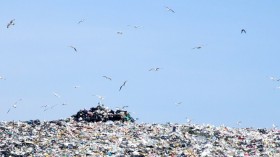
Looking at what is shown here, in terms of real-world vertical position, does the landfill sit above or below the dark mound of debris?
below

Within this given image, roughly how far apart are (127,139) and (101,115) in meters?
3.80

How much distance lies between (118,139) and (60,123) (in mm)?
2580

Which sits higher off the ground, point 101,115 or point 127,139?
point 101,115

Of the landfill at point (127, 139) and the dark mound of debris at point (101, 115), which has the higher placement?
the dark mound of debris at point (101, 115)

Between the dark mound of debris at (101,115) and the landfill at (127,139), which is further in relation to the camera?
the dark mound of debris at (101,115)

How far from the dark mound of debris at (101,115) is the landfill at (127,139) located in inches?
2.7

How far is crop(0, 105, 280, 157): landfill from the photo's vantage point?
13.2 meters

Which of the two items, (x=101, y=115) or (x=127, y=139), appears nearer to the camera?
(x=127, y=139)

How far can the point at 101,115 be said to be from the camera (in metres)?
18.1

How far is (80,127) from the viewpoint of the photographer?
1593 cm

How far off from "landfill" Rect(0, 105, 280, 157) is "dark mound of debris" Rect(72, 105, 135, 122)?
0.22ft

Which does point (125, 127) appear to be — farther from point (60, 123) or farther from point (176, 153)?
point (176, 153)

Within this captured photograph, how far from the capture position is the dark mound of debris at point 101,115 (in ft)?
59.0

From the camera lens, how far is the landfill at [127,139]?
1322 cm
